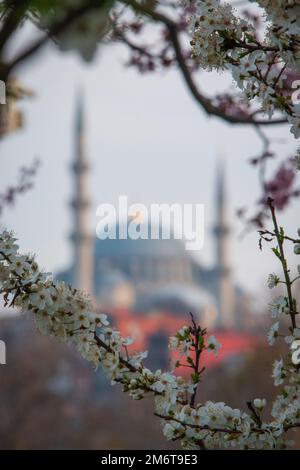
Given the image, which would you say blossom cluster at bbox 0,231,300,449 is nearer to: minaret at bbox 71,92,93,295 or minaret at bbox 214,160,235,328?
minaret at bbox 71,92,93,295

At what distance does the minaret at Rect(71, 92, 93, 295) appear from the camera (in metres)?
78.3

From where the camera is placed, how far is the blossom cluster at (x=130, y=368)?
118 inches

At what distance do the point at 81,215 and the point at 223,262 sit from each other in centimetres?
1558

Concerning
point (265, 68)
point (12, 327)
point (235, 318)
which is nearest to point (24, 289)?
point (265, 68)

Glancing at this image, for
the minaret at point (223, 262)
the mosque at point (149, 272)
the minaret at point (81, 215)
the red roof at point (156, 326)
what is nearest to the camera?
the red roof at point (156, 326)

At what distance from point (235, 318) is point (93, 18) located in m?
96.6

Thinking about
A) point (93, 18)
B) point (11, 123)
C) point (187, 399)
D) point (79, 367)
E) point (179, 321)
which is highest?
point (179, 321)

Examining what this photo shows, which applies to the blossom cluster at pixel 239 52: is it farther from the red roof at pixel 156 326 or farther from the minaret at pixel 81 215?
the minaret at pixel 81 215

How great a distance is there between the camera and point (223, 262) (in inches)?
3585

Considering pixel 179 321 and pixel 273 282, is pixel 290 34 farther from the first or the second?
pixel 179 321

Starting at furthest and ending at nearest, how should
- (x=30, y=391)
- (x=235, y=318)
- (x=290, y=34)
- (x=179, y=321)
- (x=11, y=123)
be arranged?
(x=235, y=318)
(x=179, y=321)
(x=30, y=391)
(x=11, y=123)
(x=290, y=34)

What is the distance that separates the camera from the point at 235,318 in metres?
98.4

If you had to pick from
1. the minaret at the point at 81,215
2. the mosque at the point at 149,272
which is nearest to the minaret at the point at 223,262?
the mosque at the point at 149,272

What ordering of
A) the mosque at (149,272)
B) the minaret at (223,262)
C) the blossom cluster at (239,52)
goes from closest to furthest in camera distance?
the blossom cluster at (239,52) < the mosque at (149,272) < the minaret at (223,262)
